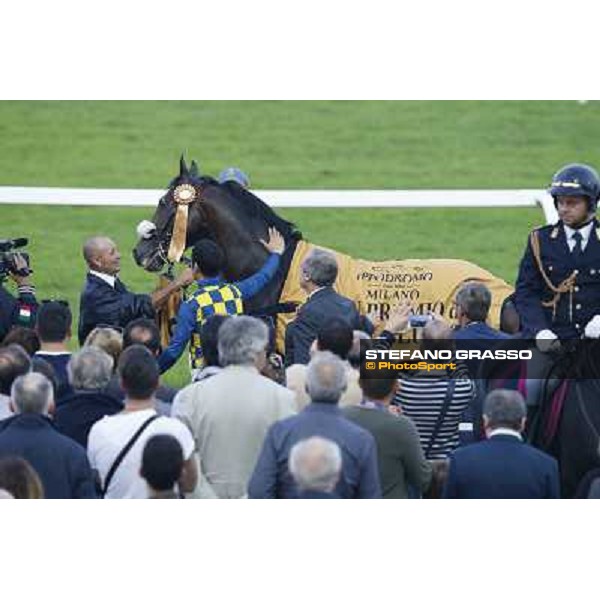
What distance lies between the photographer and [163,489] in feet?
30.2

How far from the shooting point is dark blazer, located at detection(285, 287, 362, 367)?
11633 millimetres

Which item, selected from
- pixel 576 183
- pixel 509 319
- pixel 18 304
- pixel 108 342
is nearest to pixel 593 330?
pixel 576 183

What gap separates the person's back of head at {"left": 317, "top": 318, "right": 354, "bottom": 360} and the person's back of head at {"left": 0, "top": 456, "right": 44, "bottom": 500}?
6.17 feet

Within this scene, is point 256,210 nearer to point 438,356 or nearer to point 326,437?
point 438,356

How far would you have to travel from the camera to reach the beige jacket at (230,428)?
395 inches

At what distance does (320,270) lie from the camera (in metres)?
11.7

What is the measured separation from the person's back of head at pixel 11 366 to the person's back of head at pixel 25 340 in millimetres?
790

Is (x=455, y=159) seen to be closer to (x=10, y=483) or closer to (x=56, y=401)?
(x=56, y=401)

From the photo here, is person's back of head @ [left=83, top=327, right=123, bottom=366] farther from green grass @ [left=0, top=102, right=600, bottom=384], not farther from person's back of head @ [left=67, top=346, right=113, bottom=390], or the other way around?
green grass @ [left=0, top=102, right=600, bottom=384]

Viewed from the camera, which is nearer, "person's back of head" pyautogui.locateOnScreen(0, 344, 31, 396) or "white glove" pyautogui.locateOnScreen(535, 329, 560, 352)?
"person's back of head" pyautogui.locateOnScreen(0, 344, 31, 396)

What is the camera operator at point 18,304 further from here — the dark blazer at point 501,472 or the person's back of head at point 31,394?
the dark blazer at point 501,472

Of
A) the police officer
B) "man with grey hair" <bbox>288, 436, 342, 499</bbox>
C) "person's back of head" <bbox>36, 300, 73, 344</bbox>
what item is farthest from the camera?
the police officer

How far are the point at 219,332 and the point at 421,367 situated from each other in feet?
3.56

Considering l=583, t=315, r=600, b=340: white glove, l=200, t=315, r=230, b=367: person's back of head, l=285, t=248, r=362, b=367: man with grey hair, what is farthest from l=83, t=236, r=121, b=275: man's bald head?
l=583, t=315, r=600, b=340: white glove
